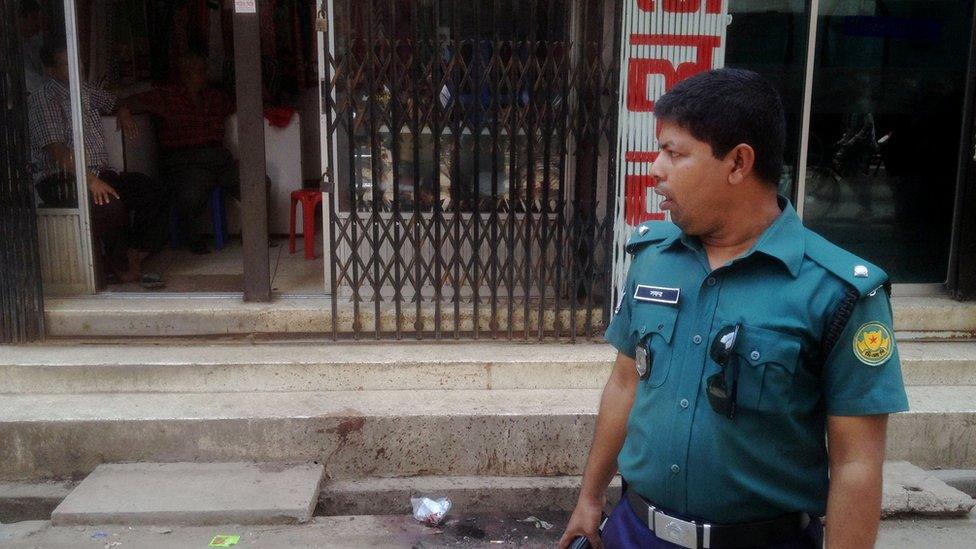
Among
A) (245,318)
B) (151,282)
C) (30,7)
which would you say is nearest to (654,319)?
(245,318)

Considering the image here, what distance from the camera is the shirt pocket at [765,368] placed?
185 centimetres

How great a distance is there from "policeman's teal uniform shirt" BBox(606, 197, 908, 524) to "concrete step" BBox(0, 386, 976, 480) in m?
2.49

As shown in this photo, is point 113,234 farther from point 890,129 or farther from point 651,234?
point 890,129

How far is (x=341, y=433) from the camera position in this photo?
177 inches

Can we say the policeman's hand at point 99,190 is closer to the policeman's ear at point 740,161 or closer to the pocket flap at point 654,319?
the pocket flap at point 654,319

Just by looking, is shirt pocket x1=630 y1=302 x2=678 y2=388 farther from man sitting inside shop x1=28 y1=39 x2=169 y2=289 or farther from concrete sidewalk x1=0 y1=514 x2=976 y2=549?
man sitting inside shop x1=28 y1=39 x2=169 y2=289

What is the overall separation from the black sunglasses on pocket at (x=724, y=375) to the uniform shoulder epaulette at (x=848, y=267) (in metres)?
0.24

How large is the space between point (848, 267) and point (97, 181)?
17.0 ft

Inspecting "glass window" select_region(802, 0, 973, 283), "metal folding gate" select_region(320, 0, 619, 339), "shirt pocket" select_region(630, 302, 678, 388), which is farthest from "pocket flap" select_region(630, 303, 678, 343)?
"glass window" select_region(802, 0, 973, 283)

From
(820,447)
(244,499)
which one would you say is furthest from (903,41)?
(244,499)

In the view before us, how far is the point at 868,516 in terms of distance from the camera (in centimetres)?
184

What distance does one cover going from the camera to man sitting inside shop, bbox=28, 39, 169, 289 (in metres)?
5.52

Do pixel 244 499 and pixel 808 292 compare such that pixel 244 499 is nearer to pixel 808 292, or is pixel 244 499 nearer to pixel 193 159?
pixel 808 292

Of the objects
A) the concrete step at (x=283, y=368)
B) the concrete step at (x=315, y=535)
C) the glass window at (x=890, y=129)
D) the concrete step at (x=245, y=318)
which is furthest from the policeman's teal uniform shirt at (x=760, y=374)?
the glass window at (x=890, y=129)
